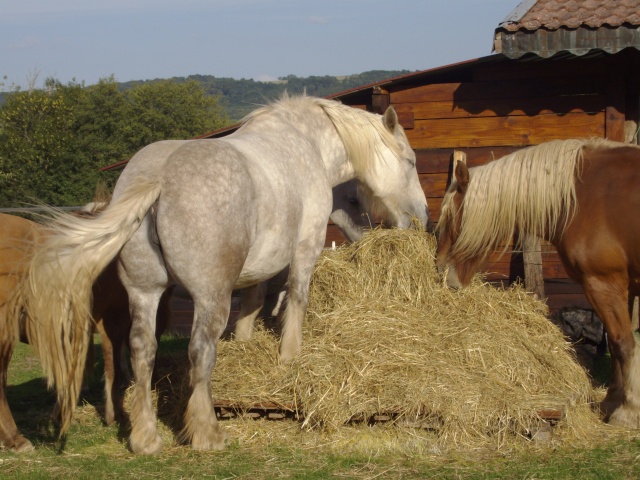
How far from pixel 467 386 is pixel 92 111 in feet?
112

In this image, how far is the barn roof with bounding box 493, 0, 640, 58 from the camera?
6.43 meters

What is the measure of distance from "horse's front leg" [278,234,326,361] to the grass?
22.4 inches

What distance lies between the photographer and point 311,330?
16.7 ft

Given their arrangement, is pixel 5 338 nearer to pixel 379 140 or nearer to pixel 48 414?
pixel 48 414

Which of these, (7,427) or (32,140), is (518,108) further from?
(32,140)

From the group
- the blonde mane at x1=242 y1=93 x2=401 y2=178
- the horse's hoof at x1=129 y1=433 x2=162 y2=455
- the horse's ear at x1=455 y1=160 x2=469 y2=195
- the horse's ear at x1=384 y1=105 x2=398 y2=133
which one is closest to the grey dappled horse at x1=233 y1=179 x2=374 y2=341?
the blonde mane at x1=242 y1=93 x2=401 y2=178

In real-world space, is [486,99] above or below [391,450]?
above

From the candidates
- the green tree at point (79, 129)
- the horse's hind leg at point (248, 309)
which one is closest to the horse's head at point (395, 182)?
the horse's hind leg at point (248, 309)

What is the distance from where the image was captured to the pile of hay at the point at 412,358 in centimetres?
434

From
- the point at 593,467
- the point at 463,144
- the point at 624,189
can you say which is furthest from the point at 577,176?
the point at 463,144

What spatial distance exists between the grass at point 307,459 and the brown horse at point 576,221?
64 cm

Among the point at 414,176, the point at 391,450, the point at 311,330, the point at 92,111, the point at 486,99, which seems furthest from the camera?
the point at 92,111

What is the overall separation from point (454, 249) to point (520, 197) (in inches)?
23.8

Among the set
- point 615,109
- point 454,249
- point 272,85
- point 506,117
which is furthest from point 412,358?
point 272,85
